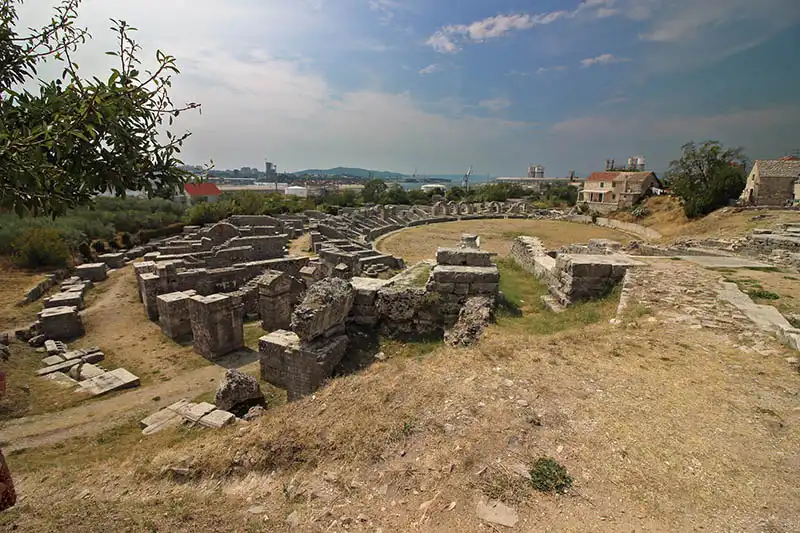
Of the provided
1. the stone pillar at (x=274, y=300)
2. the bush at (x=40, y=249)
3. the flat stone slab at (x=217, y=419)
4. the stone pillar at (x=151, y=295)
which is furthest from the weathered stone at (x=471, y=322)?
the bush at (x=40, y=249)

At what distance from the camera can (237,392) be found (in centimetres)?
697

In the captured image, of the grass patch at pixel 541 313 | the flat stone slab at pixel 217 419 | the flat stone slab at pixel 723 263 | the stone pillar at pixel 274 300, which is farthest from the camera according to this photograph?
the stone pillar at pixel 274 300

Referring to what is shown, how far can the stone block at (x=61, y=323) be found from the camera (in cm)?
1080

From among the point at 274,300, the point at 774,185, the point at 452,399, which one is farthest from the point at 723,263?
the point at 774,185

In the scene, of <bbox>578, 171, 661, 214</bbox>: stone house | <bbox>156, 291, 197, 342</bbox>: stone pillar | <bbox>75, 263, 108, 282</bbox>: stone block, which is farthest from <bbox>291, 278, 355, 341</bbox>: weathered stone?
<bbox>578, 171, 661, 214</bbox>: stone house

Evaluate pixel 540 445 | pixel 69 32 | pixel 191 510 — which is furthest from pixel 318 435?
pixel 69 32

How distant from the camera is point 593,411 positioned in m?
3.94

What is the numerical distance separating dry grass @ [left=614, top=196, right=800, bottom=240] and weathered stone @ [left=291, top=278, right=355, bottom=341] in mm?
19687

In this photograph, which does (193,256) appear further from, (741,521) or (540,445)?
(741,521)

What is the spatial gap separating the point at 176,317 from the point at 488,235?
80.3 feet

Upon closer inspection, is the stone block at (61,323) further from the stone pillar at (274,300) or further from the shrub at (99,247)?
the shrub at (99,247)

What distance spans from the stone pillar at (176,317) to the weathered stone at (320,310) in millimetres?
6098

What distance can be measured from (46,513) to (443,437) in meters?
3.92

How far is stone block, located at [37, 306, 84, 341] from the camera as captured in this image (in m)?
10.8
